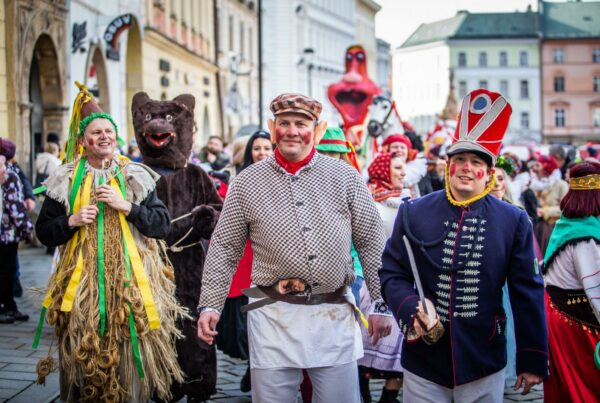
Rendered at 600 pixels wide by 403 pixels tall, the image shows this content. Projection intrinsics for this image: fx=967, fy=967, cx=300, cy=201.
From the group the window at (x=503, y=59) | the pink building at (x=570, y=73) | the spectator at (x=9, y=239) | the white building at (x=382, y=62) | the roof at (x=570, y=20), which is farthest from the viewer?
the window at (x=503, y=59)

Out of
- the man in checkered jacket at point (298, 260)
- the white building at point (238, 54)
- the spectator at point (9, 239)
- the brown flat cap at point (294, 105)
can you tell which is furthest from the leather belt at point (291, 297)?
the white building at point (238, 54)

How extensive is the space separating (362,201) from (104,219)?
65.7 inches

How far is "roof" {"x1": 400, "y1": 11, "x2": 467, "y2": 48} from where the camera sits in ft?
333

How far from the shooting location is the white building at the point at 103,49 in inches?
750

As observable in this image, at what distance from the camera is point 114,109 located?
22438mm

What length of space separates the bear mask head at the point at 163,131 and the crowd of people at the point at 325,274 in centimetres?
60

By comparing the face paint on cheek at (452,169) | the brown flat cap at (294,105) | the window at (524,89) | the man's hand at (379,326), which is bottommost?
the man's hand at (379,326)

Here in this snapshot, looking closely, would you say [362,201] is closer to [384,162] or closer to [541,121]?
[384,162]

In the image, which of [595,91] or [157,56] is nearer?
[157,56]

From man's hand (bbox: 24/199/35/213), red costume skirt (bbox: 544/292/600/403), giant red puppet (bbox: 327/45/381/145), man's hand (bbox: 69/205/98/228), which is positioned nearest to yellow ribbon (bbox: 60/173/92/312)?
man's hand (bbox: 69/205/98/228)

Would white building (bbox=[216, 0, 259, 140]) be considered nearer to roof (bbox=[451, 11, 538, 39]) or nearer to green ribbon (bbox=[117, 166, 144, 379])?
green ribbon (bbox=[117, 166, 144, 379])

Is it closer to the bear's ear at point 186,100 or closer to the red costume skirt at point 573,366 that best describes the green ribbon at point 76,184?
the bear's ear at point 186,100

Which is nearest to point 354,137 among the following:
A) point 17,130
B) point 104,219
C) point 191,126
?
point 17,130

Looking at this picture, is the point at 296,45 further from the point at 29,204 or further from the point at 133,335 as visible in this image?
the point at 133,335
